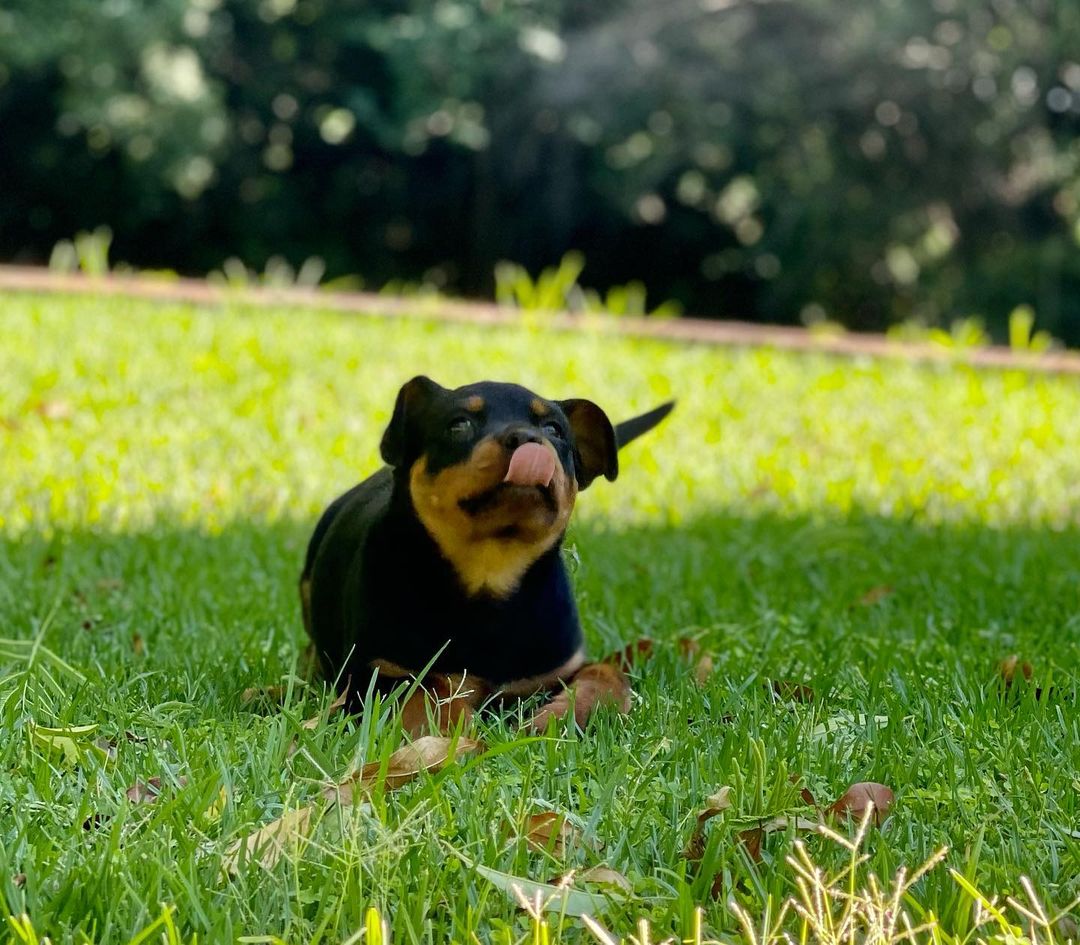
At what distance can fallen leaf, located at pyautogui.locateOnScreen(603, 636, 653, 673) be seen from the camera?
3053 mm

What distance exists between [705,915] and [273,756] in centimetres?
73

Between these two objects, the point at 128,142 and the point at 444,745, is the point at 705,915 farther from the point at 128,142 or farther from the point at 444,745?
the point at 128,142

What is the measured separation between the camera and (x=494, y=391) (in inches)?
102

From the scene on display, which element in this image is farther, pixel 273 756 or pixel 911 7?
pixel 911 7

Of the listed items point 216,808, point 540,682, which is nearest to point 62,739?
point 216,808

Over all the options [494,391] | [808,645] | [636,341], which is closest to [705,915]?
[494,391]

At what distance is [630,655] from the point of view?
3.17 metres

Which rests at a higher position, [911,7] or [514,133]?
[911,7]

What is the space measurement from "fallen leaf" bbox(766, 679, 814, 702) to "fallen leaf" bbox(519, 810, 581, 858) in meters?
0.82

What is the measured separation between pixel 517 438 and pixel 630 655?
912 millimetres

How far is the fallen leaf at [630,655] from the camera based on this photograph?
3053mm

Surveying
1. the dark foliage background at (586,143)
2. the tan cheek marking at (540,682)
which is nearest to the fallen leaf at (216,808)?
the tan cheek marking at (540,682)

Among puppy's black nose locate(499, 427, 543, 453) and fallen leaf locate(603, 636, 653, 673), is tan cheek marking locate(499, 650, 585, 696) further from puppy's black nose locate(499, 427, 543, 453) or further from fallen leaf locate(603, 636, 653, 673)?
puppy's black nose locate(499, 427, 543, 453)

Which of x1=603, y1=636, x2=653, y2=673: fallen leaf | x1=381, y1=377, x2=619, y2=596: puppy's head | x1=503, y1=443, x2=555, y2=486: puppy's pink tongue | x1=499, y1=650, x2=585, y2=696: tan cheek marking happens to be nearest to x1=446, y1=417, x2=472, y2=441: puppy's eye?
x1=381, y1=377, x2=619, y2=596: puppy's head
